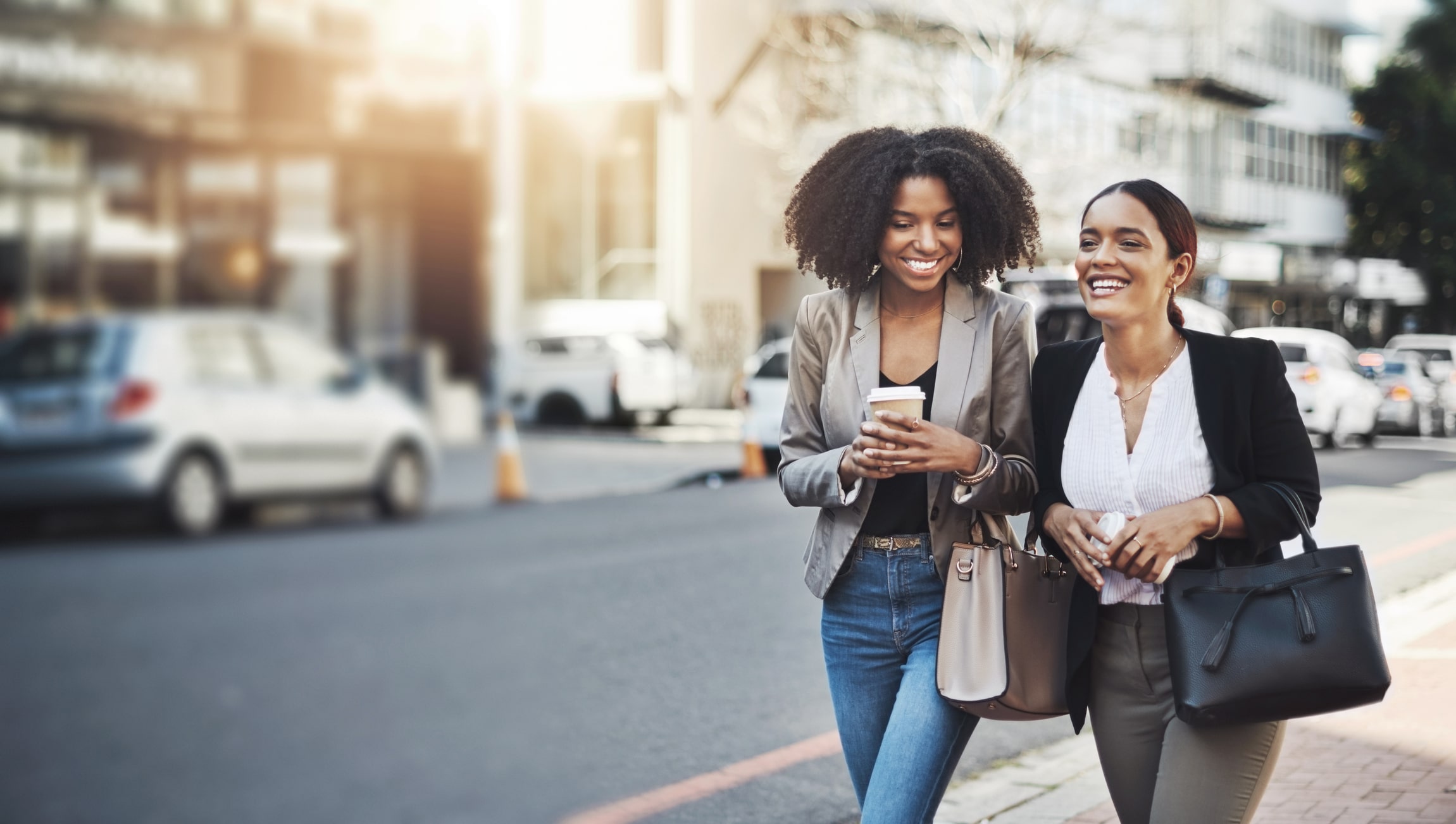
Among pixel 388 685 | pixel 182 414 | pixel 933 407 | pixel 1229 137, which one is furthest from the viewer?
pixel 1229 137

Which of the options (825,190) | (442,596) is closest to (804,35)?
(442,596)

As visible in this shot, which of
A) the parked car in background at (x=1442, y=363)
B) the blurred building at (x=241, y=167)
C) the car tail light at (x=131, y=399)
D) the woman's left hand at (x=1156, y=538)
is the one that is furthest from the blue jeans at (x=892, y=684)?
the parked car in background at (x=1442, y=363)

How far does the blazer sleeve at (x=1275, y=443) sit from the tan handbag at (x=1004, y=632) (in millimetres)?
384

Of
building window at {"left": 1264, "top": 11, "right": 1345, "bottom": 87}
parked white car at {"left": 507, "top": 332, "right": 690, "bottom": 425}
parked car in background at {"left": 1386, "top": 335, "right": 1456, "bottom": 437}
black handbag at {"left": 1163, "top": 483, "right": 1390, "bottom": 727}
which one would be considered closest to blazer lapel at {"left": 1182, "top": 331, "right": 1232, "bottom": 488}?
black handbag at {"left": 1163, "top": 483, "right": 1390, "bottom": 727}

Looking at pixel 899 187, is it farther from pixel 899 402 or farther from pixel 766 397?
pixel 766 397

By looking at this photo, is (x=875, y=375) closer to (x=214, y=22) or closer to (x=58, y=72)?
(x=214, y=22)

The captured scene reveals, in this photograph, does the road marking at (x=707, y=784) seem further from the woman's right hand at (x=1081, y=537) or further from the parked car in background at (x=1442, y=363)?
the parked car in background at (x=1442, y=363)

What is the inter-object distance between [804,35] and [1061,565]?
92.9 ft

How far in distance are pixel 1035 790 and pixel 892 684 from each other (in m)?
2.08

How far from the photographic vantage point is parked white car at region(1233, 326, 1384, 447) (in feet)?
67.2

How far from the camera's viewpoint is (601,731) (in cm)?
591

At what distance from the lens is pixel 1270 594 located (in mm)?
2621

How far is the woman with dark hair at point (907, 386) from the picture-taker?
2.90 meters

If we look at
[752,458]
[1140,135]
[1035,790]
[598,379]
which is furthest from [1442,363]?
[1035,790]
